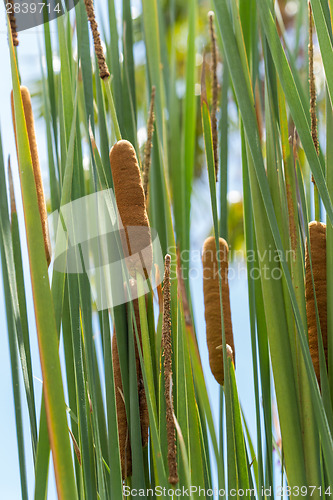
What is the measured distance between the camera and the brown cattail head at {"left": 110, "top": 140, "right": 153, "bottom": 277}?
52 cm

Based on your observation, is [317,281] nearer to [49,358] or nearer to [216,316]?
[216,316]

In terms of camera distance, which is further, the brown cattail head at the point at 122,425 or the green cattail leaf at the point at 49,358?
the brown cattail head at the point at 122,425

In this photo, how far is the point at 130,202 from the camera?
0.52 m

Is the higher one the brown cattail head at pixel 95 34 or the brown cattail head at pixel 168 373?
the brown cattail head at pixel 95 34

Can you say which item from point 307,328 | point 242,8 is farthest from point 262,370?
point 242,8

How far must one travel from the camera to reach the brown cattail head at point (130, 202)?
518mm

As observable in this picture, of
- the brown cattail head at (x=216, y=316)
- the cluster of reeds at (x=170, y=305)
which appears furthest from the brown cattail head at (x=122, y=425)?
the brown cattail head at (x=216, y=316)

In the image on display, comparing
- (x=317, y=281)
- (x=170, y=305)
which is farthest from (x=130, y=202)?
(x=317, y=281)

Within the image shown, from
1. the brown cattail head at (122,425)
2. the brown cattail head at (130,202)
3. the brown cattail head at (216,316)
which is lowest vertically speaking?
the brown cattail head at (122,425)

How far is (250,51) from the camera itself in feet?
2.27

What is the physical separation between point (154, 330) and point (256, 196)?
185mm

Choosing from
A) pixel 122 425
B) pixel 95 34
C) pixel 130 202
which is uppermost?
pixel 95 34

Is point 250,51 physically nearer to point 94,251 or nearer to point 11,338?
point 94,251

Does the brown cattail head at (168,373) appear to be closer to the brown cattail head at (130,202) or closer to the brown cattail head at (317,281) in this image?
the brown cattail head at (130,202)
